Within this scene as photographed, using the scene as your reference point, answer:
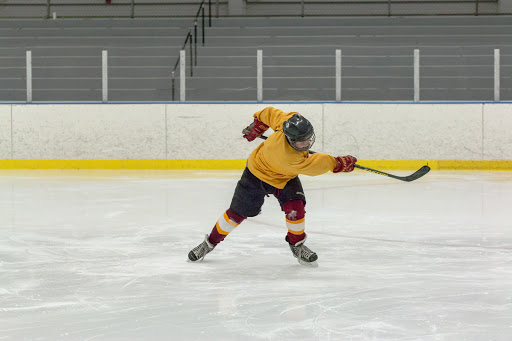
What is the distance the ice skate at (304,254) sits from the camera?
12.9 feet

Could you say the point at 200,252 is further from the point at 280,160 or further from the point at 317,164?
the point at 317,164

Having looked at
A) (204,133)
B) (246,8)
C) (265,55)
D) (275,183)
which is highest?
(246,8)

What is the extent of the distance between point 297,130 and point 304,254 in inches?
28.3

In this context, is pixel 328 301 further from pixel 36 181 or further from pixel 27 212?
pixel 36 181

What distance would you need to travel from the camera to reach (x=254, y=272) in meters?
3.77

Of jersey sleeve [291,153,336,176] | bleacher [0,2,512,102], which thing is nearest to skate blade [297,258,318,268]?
jersey sleeve [291,153,336,176]

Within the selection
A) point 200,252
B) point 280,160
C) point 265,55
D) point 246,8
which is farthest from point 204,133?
point 280,160

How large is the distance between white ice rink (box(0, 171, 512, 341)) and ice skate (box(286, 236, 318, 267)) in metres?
0.04

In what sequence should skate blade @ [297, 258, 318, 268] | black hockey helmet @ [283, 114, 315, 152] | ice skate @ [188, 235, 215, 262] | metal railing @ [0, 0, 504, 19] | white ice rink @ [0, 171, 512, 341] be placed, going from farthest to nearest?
metal railing @ [0, 0, 504, 19] < ice skate @ [188, 235, 215, 262] < skate blade @ [297, 258, 318, 268] < black hockey helmet @ [283, 114, 315, 152] < white ice rink @ [0, 171, 512, 341]

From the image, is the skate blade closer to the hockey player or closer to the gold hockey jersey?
the hockey player

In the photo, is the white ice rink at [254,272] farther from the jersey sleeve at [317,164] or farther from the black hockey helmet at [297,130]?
the black hockey helmet at [297,130]

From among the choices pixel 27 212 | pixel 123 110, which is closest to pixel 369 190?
pixel 27 212

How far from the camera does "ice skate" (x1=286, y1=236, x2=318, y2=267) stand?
3941mm

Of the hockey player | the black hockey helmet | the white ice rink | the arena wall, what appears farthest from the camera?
the arena wall
